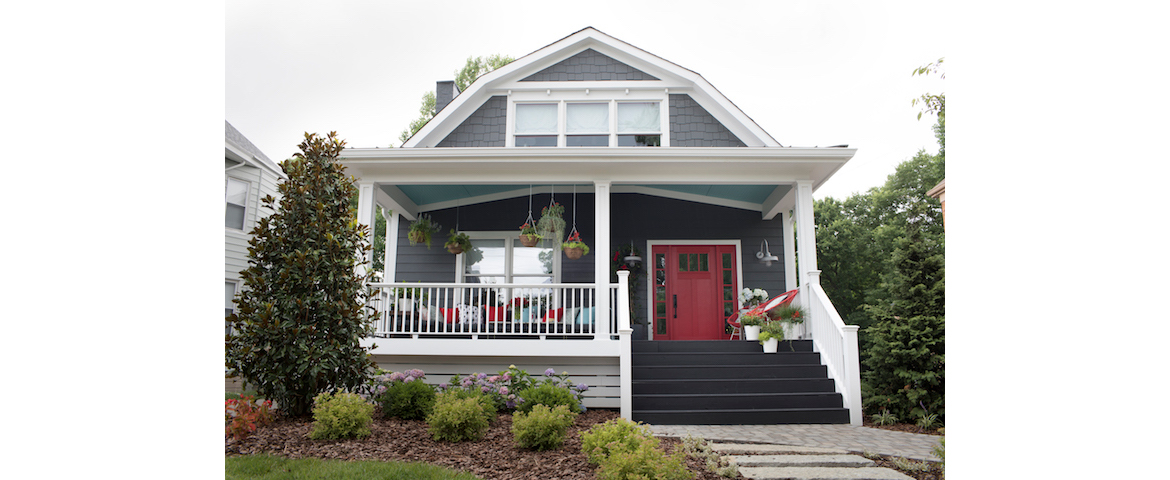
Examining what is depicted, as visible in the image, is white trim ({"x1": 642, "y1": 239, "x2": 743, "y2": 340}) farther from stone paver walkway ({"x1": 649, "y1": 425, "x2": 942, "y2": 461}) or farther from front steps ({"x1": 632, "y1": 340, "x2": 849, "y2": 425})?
stone paver walkway ({"x1": 649, "y1": 425, "x2": 942, "y2": 461})

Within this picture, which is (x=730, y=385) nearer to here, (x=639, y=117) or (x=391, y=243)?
(x=639, y=117)

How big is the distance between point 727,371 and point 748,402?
1.68ft

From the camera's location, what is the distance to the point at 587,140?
944 cm

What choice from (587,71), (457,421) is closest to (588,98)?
(587,71)

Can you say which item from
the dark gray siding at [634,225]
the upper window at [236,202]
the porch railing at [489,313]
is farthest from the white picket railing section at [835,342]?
the upper window at [236,202]

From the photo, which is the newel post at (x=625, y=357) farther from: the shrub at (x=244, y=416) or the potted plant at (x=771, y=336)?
the shrub at (x=244, y=416)

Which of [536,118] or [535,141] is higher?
[536,118]

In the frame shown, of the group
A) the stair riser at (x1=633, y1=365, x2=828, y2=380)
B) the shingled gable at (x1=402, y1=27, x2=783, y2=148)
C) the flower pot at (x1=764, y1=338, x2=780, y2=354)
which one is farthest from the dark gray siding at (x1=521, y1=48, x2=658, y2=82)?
the stair riser at (x1=633, y1=365, x2=828, y2=380)

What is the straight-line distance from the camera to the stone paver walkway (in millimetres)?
4777

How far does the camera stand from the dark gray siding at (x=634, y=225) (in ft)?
31.7

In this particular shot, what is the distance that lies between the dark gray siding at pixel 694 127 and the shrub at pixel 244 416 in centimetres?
683
